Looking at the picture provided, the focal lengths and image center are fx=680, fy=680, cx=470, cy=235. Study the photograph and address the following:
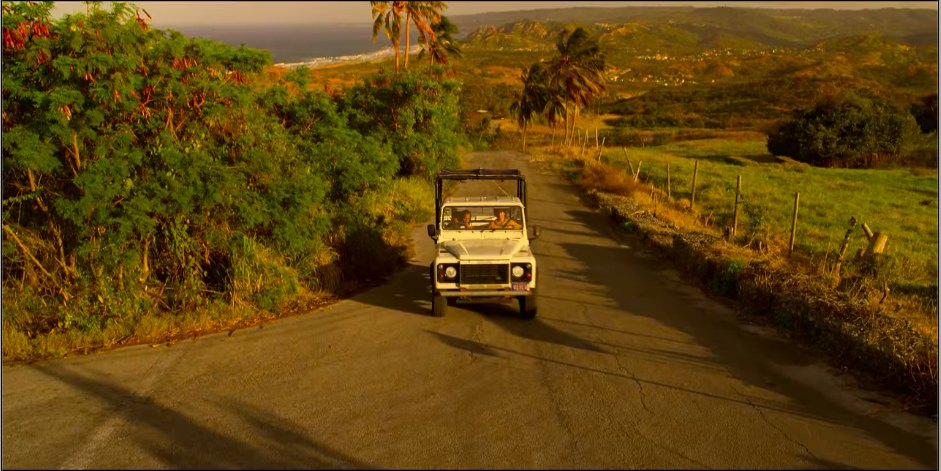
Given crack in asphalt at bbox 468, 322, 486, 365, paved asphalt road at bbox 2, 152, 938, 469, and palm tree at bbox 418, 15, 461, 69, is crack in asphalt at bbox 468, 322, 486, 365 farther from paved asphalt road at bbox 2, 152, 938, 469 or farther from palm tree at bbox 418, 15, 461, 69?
palm tree at bbox 418, 15, 461, 69

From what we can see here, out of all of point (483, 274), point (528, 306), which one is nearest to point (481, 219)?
point (483, 274)

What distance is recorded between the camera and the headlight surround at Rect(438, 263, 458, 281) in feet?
35.1

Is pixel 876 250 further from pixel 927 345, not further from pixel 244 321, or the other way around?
pixel 244 321

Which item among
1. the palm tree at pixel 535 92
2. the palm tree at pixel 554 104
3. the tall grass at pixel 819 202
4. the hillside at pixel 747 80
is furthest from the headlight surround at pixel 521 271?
the hillside at pixel 747 80

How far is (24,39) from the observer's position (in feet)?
30.7

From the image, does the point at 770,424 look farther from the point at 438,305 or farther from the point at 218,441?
the point at 218,441

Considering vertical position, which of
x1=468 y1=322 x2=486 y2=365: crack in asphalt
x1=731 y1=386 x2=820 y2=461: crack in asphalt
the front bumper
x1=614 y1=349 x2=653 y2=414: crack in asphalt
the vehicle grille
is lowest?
x1=468 y1=322 x2=486 y2=365: crack in asphalt

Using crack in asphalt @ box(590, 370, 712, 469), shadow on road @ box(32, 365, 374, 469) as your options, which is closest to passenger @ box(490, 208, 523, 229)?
crack in asphalt @ box(590, 370, 712, 469)

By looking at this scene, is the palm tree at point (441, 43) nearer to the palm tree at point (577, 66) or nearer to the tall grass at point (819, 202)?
the palm tree at point (577, 66)

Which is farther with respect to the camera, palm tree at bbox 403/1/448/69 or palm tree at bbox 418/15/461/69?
palm tree at bbox 418/15/461/69

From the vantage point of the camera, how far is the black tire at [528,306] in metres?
10.8

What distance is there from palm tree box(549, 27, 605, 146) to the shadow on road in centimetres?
4553

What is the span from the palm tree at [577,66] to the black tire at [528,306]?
41.4m


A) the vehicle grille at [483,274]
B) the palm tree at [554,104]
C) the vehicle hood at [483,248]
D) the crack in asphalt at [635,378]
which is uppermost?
the palm tree at [554,104]
